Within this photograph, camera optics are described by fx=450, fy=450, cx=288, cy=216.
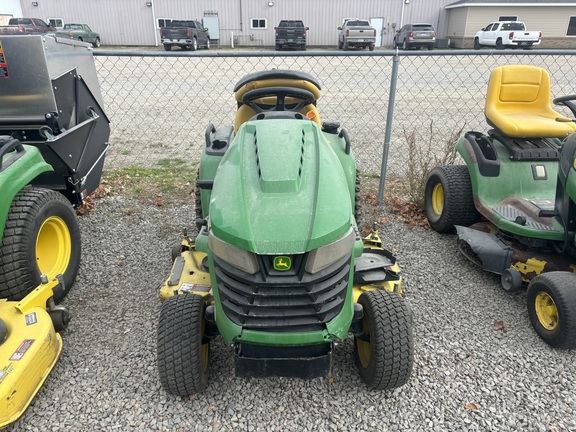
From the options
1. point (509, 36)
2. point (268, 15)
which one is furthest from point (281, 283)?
point (268, 15)

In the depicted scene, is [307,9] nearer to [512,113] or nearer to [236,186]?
[512,113]

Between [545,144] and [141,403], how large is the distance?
3646 millimetres

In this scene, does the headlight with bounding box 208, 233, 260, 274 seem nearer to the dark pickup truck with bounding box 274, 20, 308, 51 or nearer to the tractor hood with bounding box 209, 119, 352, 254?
the tractor hood with bounding box 209, 119, 352, 254

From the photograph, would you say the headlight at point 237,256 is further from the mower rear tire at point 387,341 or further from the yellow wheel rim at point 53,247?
the yellow wheel rim at point 53,247

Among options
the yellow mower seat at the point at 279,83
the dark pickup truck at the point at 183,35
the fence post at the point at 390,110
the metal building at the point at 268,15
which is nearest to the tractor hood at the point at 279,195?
the yellow mower seat at the point at 279,83

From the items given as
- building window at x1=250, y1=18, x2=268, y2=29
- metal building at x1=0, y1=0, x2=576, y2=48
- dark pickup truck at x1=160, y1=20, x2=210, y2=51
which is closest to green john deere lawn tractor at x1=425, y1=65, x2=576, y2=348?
dark pickup truck at x1=160, y1=20, x2=210, y2=51

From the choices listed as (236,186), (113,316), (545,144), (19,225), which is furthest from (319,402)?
(545,144)

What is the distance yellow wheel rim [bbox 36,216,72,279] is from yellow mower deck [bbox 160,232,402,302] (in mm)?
888

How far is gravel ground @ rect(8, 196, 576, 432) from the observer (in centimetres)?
221

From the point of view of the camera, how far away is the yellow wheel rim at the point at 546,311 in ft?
8.93

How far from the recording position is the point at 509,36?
2459 centimetres

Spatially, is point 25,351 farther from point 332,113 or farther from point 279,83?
point 332,113

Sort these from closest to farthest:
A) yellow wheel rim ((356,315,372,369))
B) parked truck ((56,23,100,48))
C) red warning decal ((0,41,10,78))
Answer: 1. yellow wheel rim ((356,315,372,369))
2. red warning decal ((0,41,10,78))
3. parked truck ((56,23,100,48))

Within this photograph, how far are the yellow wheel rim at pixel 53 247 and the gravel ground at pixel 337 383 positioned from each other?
0.24m
